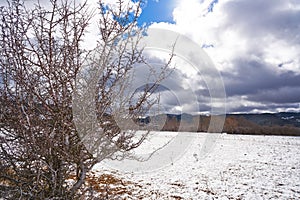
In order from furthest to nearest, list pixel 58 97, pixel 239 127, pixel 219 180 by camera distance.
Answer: pixel 239 127
pixel 219 180
pixel 58 97

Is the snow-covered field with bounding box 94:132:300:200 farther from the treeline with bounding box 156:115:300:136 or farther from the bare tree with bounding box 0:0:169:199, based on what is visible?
the bare tree with bounding box 0:0:169:199

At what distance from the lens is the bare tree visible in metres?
2.37

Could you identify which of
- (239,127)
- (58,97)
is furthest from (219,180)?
(239,127)

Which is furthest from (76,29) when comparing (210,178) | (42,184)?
(210,178)

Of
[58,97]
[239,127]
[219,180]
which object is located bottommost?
[219,180]

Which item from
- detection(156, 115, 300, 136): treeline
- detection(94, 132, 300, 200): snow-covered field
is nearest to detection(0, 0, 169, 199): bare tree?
detection(156, 115, 300, 136): treeline

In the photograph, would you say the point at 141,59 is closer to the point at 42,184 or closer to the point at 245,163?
the point at 42,184

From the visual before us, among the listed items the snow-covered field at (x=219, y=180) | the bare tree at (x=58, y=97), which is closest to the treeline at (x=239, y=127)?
the bare tree at (x=58, y=97)

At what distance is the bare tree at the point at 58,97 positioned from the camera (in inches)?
93.1

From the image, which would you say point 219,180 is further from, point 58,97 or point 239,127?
point 239,127

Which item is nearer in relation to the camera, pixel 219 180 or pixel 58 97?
pixel 58 97

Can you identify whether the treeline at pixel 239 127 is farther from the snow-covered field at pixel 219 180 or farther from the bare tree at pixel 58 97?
the snow-covered field at pixel 219 180

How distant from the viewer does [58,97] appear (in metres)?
2.45

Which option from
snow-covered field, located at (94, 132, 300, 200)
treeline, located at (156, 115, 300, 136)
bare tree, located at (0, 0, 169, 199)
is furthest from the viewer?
snow-covered field, located at (94, 132, 300, 200)
